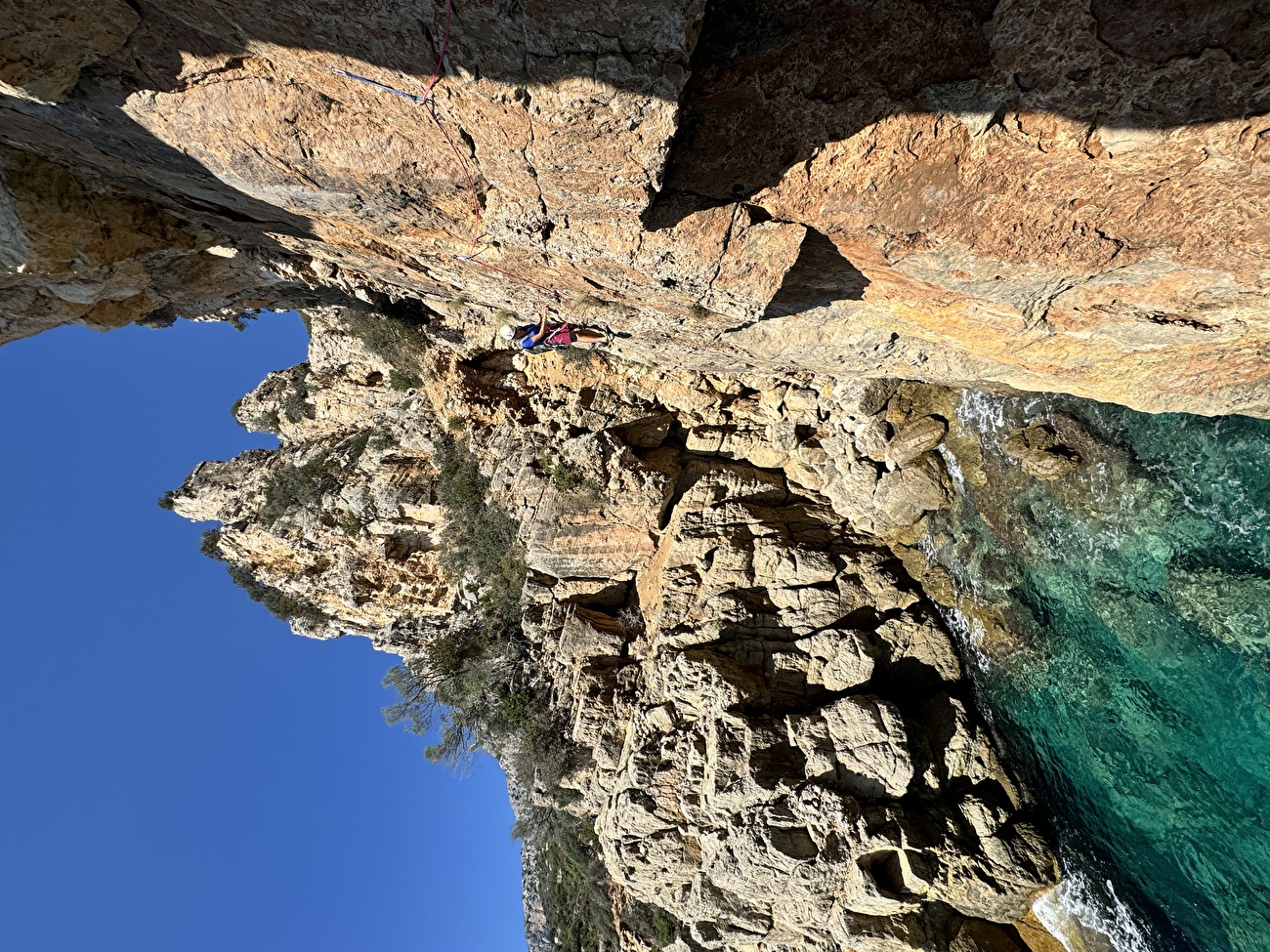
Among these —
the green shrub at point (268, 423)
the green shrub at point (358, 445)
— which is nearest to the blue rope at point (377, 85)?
the green shrub at point (358, 445)

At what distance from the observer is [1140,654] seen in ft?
28.0

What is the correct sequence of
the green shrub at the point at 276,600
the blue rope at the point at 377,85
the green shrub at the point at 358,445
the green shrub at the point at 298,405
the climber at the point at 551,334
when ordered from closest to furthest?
the blue rope at the point at 377,85, the climber at the point at 551,334, the green shrub at the point at 358,445, the green shrub at the point at 298,405, the green shrub at the point at 276,600

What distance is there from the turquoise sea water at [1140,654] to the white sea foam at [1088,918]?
0.03 meters

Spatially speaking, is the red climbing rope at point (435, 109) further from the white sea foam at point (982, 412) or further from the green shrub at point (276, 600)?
the green shrub at point (276, 600)

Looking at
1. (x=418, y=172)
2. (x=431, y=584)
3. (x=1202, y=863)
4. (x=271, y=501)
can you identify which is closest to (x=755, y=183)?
(x=418, y=172)

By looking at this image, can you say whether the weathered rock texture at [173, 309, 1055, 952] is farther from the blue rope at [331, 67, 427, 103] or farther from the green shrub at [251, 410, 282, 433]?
the blue rope at [331, 67, 427, 103]

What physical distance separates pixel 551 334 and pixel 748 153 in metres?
4.54

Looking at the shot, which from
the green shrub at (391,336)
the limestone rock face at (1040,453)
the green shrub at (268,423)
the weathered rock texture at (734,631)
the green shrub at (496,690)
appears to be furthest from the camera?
the green shrub at (268,423)

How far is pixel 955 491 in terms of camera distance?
1062 cm

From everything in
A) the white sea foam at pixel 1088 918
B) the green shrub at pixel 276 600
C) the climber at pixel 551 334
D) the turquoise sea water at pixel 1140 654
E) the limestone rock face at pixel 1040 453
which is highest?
the green shrub at pixel 276 600

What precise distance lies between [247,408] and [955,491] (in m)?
16.5

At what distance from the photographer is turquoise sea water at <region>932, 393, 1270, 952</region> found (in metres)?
7.38

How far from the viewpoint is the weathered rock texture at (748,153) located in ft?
14.7

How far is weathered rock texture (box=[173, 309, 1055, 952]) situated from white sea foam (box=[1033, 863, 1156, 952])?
39cm
